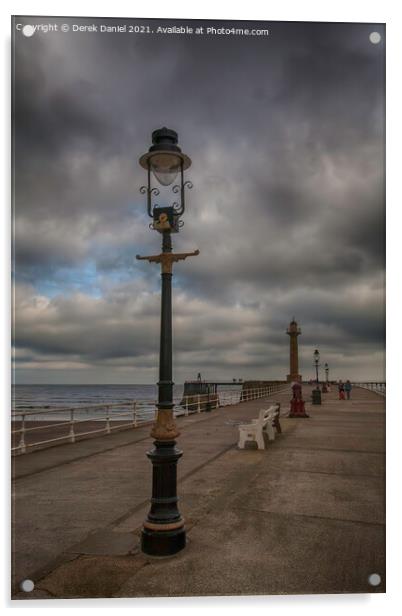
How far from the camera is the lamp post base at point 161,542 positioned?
5.25m

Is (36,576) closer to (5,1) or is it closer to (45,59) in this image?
(45,59)

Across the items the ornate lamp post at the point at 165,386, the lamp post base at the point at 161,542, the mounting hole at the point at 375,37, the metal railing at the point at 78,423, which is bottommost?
the metal railing at the point at 78,423

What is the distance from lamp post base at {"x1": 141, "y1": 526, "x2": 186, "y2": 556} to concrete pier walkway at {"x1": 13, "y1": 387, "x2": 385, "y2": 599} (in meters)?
0.09

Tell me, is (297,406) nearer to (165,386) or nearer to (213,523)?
(213,523)

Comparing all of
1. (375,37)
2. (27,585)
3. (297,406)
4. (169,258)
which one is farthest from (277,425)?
(375,37)

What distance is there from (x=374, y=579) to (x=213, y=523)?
192 centimetres

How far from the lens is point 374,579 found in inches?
203

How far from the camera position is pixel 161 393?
18.2 ft

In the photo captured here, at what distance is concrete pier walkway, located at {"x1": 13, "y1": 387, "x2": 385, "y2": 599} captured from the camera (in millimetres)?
4875

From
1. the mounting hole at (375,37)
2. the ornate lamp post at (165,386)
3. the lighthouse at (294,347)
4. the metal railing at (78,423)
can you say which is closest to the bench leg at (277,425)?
the metal railing at (78,423)

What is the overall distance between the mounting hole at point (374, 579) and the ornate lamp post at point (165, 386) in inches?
75.4

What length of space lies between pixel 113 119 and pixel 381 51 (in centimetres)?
346

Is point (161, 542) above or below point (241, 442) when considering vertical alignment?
above

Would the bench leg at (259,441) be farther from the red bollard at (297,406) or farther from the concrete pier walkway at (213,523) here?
the red bollard at (297,406)
